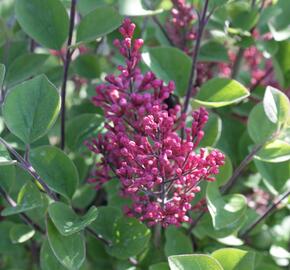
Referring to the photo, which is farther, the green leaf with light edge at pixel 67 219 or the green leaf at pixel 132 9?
the green leaf at pixel 132 9

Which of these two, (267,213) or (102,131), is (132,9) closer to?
(102,131)

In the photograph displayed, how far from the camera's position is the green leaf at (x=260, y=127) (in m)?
0.98

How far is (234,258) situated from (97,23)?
0.46 m

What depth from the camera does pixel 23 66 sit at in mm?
1107

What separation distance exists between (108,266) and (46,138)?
334 mm

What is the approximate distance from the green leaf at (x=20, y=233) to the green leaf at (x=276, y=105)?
0.48 meters

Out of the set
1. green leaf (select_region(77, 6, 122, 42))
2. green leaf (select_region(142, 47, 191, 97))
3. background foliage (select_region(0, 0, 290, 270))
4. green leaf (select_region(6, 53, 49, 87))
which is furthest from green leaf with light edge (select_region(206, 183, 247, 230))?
green leaf (select_region(6, 53, 49, 87))

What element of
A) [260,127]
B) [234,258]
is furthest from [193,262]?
[260,127]

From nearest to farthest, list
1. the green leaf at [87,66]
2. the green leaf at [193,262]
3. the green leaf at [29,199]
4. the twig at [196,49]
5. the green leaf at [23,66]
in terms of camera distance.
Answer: the green leaf at [193,262] < the green leaf at [29,199] < the twig at [196,49] < the green leaf at [23,66] < the green leaf at [87,66]

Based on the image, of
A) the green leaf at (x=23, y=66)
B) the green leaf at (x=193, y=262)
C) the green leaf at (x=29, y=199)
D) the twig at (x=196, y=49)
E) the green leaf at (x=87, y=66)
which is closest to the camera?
the green leaf at (x=193, y=262)

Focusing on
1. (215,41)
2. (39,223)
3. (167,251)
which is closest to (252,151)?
(167,251)

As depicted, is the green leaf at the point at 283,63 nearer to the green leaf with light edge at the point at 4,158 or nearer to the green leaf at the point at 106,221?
the green leaf at the point at 106,221

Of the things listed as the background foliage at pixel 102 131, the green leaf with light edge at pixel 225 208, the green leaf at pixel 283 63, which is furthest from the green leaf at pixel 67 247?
the green leaf at pixel 283 63

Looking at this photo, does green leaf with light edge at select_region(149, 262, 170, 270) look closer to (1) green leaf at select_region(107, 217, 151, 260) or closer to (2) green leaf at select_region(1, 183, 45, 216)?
(1) green leaf at select_region(107, 217, 151, 260)
